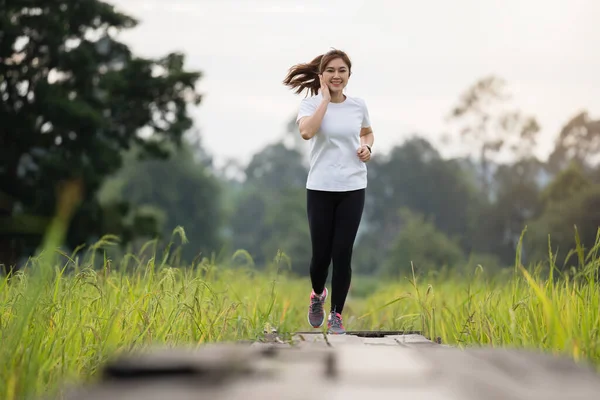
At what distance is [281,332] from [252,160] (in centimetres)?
8337

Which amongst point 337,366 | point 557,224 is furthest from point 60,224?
point 557,224

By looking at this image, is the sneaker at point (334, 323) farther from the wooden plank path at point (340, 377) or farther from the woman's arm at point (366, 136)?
the wooden plank path at point (340, 377)

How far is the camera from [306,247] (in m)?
60.3

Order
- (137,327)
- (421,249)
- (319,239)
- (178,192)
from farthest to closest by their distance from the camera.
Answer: (178,192), (421,249), (319,239), (137,327)

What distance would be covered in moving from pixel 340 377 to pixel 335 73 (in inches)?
140

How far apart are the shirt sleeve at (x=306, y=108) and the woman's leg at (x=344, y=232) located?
2.17ft

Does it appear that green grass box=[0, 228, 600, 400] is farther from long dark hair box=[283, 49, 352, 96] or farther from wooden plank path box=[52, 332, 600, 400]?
long dark hair box=[283, 49, 352, 96]

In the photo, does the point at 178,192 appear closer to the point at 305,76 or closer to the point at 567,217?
the point at 567,217

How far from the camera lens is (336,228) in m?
5.38

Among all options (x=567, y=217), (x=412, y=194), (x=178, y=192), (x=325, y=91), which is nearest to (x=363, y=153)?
(x=325, y=91)

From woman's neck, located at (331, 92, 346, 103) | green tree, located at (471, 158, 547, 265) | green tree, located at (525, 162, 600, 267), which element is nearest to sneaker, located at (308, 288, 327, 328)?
woman's neck, located at (331, 92, 346, 103)

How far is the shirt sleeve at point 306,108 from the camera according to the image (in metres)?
5.43

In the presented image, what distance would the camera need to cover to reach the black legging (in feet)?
17.5

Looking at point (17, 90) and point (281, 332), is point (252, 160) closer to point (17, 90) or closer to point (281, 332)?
point (17, 90)
